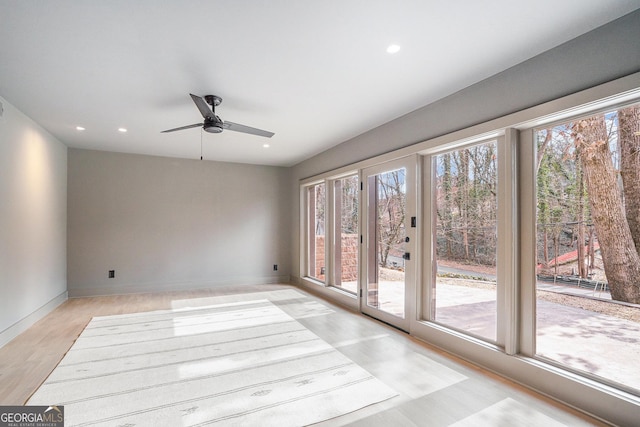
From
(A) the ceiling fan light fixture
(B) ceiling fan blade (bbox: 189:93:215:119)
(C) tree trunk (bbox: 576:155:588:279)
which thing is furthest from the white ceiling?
(C) tree trunk (bbox: 576:155:588:279)

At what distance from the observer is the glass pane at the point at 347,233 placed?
4734mm

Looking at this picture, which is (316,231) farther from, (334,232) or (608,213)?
(608,213)

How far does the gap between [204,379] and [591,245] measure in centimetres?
302

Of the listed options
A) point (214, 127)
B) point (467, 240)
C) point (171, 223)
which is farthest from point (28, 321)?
point (467, 240)

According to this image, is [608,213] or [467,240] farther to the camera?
[467,240]

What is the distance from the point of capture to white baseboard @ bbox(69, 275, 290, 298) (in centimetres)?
534

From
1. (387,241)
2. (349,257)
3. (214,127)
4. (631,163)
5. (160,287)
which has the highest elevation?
(214,127)

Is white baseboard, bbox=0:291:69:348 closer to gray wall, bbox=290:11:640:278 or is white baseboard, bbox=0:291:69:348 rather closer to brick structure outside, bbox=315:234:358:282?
brick structure outside, bbox=315:234:358:282

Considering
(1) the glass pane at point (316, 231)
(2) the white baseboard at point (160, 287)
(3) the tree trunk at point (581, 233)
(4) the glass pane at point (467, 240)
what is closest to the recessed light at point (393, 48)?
(4) the glass pane at point (467, 240)

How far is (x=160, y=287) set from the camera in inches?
229

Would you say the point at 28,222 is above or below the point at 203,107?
below

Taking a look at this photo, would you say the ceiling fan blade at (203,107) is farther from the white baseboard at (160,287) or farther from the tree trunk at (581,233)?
the white baseboard at (160,287)

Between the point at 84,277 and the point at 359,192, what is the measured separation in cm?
485

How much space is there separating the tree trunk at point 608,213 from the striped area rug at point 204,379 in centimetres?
170
